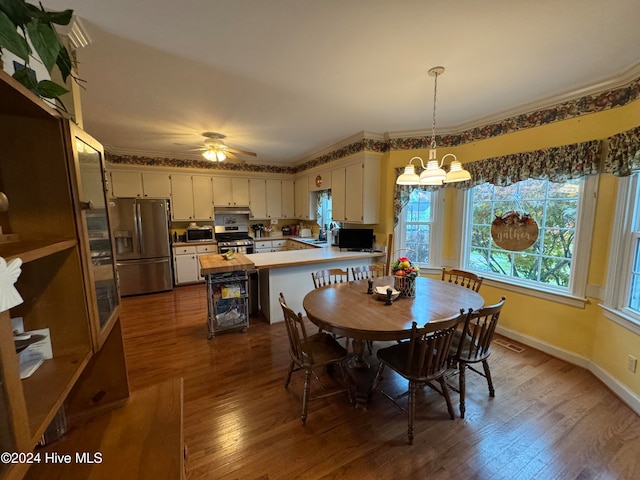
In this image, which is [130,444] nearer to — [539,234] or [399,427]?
[399,427]

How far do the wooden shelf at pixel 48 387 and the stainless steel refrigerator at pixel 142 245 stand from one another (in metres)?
4.51

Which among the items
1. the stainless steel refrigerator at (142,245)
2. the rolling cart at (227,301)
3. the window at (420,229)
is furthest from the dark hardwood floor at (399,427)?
the stainless steel refrigerator at (142,245)

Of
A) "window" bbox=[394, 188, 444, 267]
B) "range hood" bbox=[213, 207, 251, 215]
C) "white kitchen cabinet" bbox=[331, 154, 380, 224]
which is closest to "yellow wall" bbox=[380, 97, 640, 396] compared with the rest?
"window" bbox=[394, 188, 444, 267]

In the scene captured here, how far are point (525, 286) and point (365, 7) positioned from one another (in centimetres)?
307

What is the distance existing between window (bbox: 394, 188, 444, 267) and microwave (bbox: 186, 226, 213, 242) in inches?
145

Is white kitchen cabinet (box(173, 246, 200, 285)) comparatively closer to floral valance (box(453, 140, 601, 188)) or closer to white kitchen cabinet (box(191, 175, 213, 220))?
white kitchen cabinet (box(191, 175, 213, 220))

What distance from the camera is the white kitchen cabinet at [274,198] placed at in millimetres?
6023

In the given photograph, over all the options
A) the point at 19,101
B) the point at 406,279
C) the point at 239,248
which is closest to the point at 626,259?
the point at 406,279

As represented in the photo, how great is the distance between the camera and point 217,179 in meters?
5.53

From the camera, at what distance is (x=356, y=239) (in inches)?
160

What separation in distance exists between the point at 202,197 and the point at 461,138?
4685 millimetres

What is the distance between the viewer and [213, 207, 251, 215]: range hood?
5.63 metres

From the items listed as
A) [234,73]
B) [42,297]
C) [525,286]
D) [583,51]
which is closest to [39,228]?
[42,297]

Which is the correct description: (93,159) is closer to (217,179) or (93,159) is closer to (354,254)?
(354,254)
